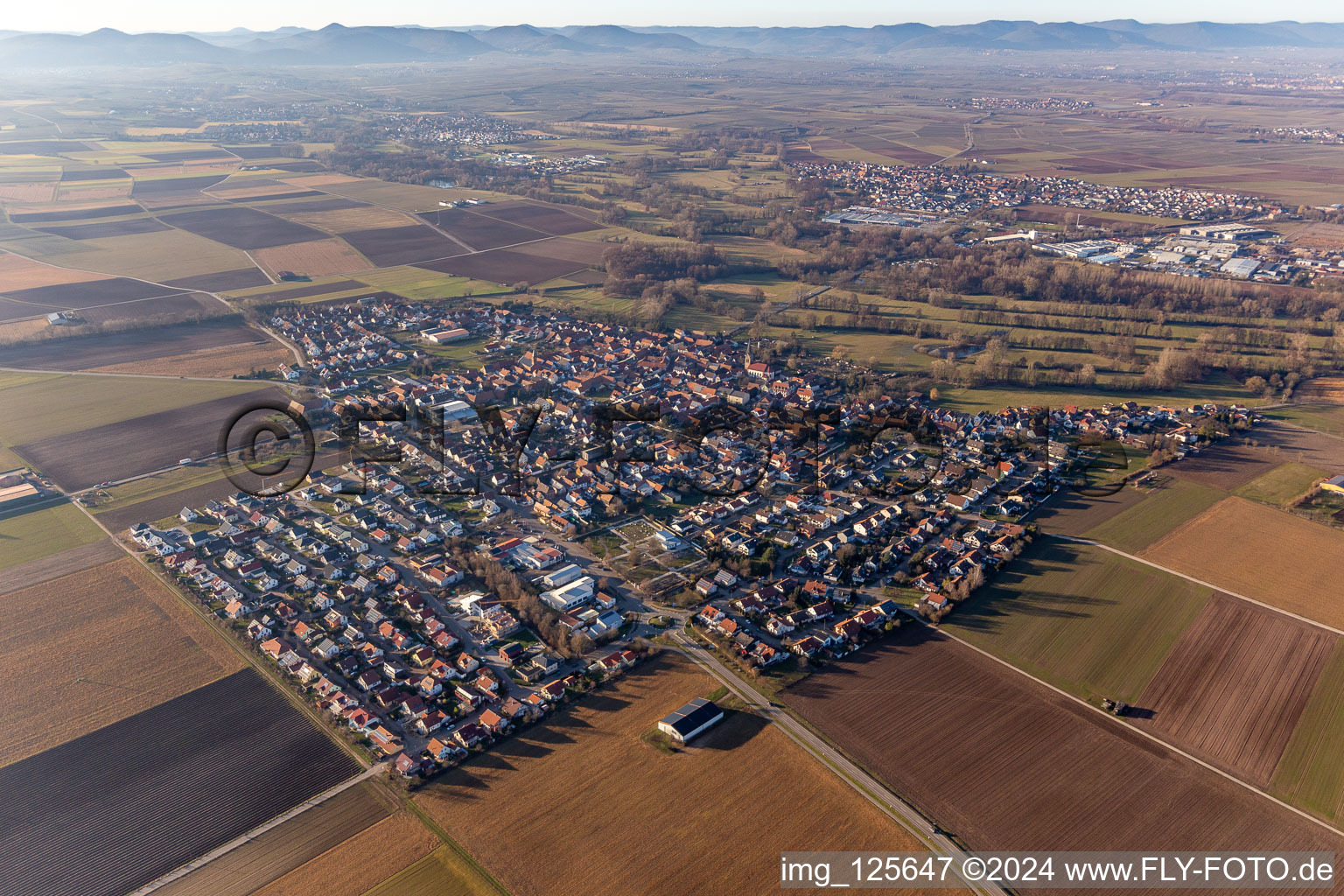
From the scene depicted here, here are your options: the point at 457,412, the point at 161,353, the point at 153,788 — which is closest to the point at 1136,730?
the point at 153,788

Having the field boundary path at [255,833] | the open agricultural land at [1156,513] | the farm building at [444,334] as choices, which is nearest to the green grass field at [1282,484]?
the open agricultural land at [1156,513]

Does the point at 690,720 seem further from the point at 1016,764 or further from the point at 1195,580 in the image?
the point at 1195,580

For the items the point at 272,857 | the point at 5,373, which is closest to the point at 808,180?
the point at 5,373

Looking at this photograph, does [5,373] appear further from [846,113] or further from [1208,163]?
[846,113]

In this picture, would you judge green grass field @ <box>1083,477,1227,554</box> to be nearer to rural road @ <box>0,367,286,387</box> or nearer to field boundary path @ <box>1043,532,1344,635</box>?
field boundary path @ <box>1043,532,1344,635</box>

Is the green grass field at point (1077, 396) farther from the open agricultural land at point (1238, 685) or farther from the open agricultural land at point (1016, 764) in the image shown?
the open agricultural land at point (1016, 764)
